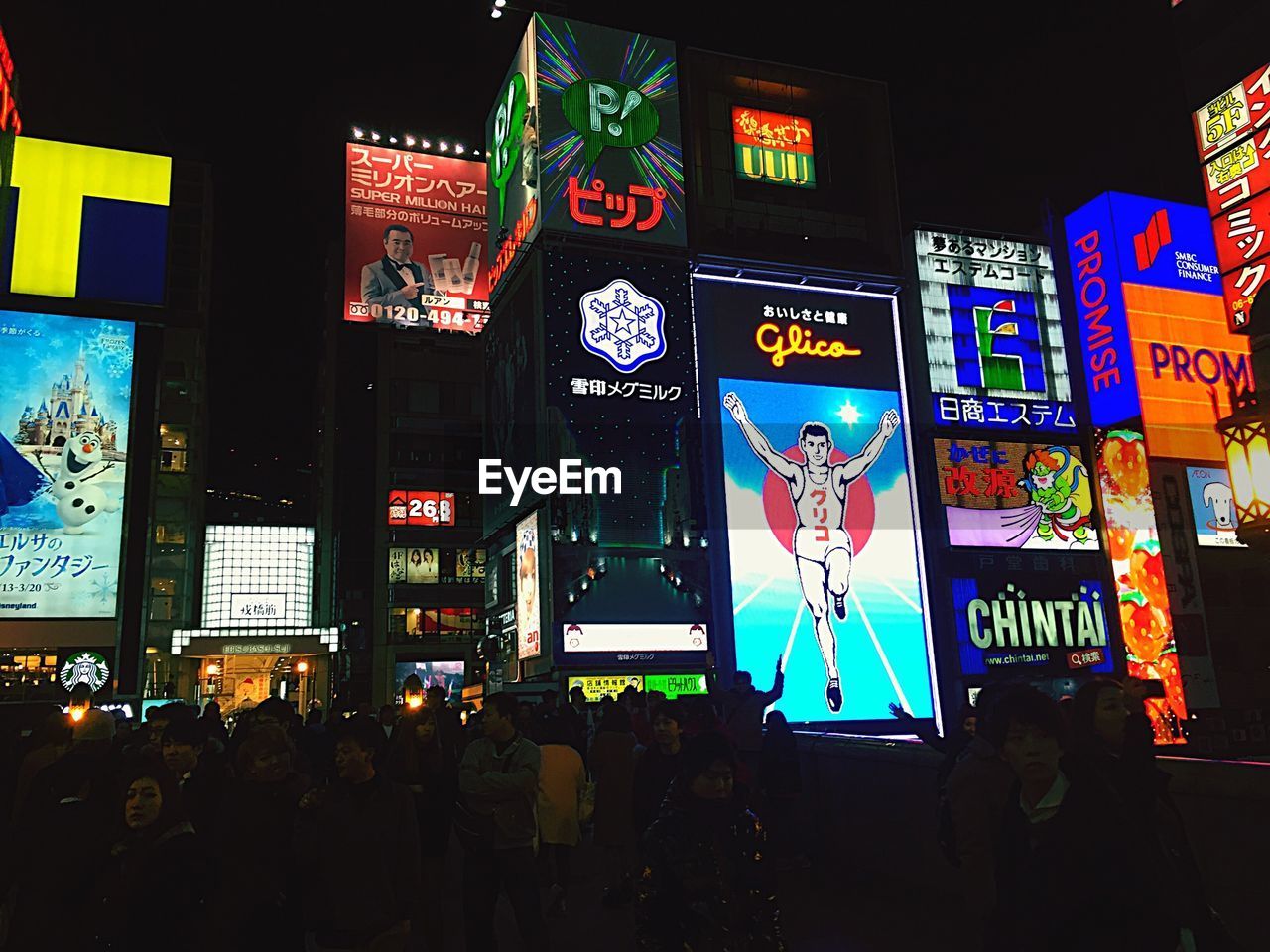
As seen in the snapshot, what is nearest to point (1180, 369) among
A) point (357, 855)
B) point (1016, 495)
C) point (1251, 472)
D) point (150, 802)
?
point (1016, 495)

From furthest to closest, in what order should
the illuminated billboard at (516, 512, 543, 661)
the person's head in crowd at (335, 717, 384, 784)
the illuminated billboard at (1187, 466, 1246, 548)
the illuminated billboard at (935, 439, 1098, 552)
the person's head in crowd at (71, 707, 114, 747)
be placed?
the illuminated billboard at (1187, 466, 1246, 548) < the illuminated billboard at (935, 439, 1098, 552) < the illuminated billboard at (516, 512, 543, 661) < the person's head in crowd at (71, 707, 114, 747) < the person's head in crowd at (335, 717, 384, 784)

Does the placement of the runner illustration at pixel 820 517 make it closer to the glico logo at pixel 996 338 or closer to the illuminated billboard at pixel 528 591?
the glico logo at pixel 996 338

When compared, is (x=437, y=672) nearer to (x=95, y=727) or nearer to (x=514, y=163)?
(x=514, y=163)

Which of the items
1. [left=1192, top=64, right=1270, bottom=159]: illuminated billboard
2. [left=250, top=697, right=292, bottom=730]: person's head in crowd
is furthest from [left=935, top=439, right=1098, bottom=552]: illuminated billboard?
[left=250, top=697, right=292, bottom=730]: person's head in crowd

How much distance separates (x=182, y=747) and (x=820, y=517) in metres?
26.6

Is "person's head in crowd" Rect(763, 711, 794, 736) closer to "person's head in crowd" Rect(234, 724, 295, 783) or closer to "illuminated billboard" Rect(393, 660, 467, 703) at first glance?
"person's head in crowd" Rect(234, 724, 295, 783)

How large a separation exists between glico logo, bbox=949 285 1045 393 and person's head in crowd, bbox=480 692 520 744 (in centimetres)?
3018

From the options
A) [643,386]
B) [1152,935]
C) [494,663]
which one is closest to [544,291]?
[643,386]

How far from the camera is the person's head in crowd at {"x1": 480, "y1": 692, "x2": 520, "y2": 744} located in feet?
23.6

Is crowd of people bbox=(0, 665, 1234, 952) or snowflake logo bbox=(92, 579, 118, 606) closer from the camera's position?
crowd of people bbox=(0, 665, 1234, 952)

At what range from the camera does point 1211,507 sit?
37.1m

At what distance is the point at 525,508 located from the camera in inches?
1260

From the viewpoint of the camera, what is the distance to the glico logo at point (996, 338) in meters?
35.2

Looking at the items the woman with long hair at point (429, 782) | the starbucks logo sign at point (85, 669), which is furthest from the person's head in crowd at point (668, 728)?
the starbucks logo sign at point (85, 669)
